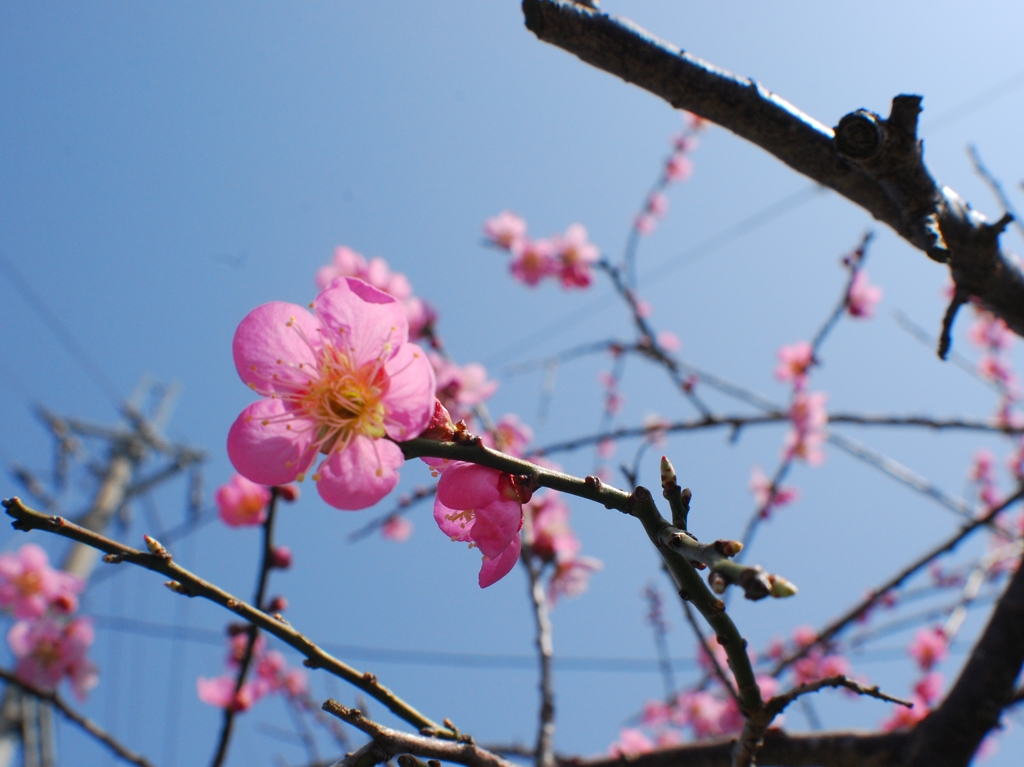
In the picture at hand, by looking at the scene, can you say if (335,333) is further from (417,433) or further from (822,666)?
(822,666)

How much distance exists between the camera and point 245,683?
1705 mm

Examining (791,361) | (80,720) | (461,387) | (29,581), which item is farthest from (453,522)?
(791,361)

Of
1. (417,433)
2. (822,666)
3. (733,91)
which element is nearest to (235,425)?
(417,433)

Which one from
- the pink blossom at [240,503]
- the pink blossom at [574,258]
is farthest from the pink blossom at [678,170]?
the pink blossom at [240,503]

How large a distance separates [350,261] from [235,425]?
7.76 ft

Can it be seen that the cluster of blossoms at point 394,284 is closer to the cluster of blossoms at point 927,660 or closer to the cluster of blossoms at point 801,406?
the cluster of blossoms at point 801,406

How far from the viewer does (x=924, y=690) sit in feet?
12.6

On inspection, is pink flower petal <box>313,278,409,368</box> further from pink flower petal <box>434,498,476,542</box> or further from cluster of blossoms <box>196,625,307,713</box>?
cluster of blossoms <box>196,625,307,713</box>

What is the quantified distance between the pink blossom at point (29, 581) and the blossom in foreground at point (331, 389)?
267 cm

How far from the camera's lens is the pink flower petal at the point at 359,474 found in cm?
72

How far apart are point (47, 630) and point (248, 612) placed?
2733 millimetres

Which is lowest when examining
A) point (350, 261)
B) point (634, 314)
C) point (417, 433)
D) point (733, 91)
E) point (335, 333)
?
point (417, 433)

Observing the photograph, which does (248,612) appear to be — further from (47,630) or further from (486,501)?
(47,630)

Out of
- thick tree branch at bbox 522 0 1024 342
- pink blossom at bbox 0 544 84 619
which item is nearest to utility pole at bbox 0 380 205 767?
pink blossom at bbox 0 544 84 619
